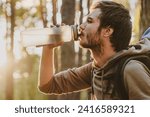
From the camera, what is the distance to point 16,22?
5.94 ft

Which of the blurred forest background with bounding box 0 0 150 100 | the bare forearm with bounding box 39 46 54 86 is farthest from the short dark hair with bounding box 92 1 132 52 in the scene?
the blurred forest background with bounding box 0 0 150 100

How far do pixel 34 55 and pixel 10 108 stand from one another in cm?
25

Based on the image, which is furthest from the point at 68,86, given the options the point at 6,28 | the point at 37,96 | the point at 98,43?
the point at 6,28

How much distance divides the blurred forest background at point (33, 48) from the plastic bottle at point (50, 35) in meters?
0.30

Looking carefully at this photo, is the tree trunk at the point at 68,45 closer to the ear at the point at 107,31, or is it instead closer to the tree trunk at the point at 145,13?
the tree trunk at the point at 145,13

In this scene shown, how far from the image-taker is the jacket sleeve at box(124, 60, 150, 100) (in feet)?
3.69

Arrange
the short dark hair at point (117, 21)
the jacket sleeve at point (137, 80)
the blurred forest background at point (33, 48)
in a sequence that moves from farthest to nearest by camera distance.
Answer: the blurred forest background at point (33, 48)
the short dark hair at point (117, 21)
the jacket sleeve at point (137, 80)

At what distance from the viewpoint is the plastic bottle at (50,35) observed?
1.30m

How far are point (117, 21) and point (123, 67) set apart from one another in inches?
6.9

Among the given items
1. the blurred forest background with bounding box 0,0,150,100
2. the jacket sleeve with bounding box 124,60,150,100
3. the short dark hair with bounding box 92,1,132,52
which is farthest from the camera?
the blurred forest background with bounding box 0,0,150,100

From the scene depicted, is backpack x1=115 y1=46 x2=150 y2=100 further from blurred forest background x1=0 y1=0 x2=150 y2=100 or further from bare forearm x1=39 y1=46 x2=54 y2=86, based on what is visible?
blurred forest background x1=0 y1=0 x2=150 y2=100

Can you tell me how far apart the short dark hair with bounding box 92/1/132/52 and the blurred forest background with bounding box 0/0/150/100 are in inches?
17.1

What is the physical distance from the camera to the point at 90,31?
1301 mm

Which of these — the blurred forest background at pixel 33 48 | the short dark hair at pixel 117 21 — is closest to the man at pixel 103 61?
the short dark hair at pixel 117 21
